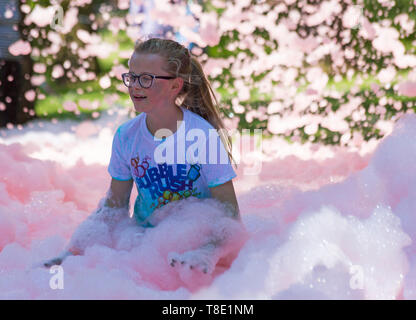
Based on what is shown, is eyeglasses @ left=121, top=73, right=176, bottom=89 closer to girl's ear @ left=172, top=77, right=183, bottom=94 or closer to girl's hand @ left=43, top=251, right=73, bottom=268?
girl's ear @ left=172, top=77, right=183, bottom=94

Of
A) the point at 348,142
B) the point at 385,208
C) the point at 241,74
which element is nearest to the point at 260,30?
the point at 241,74

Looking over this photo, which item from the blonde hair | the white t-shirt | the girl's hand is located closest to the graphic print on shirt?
the white t-shirt

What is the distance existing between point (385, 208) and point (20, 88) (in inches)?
154

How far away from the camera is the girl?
5.66 feet

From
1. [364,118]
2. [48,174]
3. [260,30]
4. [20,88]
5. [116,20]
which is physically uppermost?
[116,20]

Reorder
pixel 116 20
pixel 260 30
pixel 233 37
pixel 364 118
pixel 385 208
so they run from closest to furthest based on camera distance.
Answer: pixel 385 208
pixel 364 118
pixel 260 30
pixel 233 37
pixel 116 20

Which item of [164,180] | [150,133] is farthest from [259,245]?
[150,133]

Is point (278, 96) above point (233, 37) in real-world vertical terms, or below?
below

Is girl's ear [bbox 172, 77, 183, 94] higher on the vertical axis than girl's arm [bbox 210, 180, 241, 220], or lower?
higher

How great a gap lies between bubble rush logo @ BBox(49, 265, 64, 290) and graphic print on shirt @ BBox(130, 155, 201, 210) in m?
0.36

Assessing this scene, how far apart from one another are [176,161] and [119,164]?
0.79ft

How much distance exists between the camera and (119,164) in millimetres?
1885

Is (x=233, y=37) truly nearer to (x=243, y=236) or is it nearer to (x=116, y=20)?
(x=116, y=20)

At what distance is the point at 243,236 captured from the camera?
5.74 feet
